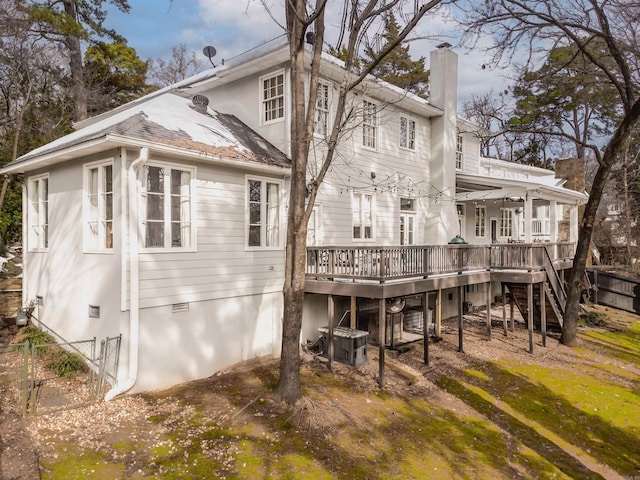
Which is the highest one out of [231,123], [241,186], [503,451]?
[231,123]

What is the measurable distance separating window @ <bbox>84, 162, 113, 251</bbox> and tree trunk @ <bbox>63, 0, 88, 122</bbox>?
1441cm

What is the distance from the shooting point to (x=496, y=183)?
15.1 meters

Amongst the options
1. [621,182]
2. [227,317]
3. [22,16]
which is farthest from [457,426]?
[621,182]

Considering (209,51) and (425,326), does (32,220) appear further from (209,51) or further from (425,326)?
(425,326)

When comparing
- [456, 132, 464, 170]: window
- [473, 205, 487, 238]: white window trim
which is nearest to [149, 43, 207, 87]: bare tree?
[456, 132, 464, 170]: window

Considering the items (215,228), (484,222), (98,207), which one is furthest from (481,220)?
(98,207)

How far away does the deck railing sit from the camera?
9.44 meters

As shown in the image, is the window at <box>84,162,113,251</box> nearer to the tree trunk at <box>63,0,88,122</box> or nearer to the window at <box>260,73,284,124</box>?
the window at <box>260,73,284,124</box>

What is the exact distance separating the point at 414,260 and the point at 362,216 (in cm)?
320

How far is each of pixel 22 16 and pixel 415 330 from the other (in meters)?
20.9

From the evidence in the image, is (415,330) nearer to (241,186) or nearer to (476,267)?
(476,267)

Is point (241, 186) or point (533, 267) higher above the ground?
point (241, 186)

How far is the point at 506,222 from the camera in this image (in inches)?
857

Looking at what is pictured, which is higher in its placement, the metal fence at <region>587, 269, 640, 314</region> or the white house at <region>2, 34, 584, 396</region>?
the white house at <region>2, 34, 584, 396</region>
